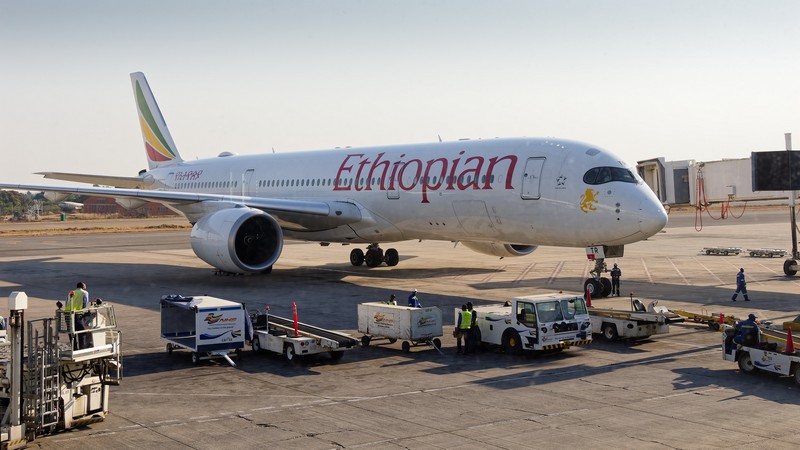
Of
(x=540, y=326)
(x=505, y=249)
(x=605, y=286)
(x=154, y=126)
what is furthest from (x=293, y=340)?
(x=154, y=126)

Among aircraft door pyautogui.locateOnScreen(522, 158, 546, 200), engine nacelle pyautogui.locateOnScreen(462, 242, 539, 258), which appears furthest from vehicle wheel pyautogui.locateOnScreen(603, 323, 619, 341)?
engine nacelle pyautogui.locateOnScreen(462, 242, 539, 258)

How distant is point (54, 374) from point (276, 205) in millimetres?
20707

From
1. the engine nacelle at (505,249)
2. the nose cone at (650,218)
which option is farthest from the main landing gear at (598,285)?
the engine nacelle at (505,249)

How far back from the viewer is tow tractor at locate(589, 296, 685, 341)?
20.0 metres

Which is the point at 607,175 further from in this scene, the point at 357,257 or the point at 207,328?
the point at 357,257

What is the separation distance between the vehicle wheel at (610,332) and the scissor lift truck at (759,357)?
10.1 ft

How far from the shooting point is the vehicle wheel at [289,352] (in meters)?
18.3

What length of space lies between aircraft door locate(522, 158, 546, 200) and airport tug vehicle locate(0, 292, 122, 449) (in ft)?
49.6

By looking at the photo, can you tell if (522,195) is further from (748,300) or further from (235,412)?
(235,412)

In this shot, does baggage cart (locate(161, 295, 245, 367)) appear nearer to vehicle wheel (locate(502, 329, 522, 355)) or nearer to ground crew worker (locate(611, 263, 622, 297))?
vehicle wheel (locate(502, 329, 522, 355))

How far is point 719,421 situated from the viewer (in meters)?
13.1

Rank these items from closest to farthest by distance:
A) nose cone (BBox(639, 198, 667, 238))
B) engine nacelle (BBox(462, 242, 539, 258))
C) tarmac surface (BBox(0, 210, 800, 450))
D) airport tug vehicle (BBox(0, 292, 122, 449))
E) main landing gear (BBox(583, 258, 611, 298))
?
airport tug vehicle (BBox(0, 292, 122, 449)) → tarmac surface (BBox(0, 210, 800, 450)) → nose cone (BBox(639, 198, 667, 238)) → main landing gear (BBox(583, 258, 611, 298)) → engine nacelle (BBox(462, 242, 539, 258))

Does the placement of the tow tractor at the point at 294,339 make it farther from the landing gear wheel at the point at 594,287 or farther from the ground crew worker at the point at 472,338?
the landing gear wheel at the point at 594,287

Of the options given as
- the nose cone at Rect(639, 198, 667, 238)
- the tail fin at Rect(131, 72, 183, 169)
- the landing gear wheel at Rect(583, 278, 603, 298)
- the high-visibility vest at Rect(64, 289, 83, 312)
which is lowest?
the landing gear wheel at Rect(583, 278, 603, 298)
